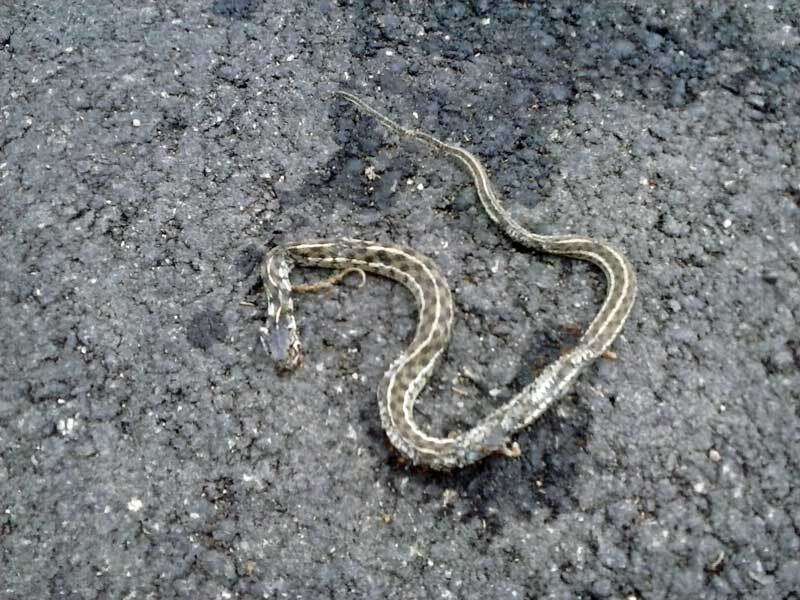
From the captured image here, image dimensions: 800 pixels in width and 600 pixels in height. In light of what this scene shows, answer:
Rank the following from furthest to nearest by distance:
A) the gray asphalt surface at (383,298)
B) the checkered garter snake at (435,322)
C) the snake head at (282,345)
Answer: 1. the snake head at (282,345)
2. the checkered garter snake at (435,322)
3. the gray asphalt surface at (383,298)

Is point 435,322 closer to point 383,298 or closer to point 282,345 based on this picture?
point 383,298

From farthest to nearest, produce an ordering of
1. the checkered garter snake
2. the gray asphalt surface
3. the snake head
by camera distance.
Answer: the snake head → the checkered garter snake → the gray asphalt surface

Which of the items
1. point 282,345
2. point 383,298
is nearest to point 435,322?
point 383,298

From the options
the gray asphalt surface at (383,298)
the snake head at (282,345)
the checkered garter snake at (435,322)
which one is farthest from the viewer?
the snake head at (282,345)

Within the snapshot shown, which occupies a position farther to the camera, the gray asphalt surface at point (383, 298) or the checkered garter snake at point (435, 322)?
the checkered garter snake at point (435, 322)

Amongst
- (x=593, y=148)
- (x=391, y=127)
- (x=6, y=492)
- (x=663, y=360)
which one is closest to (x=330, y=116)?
(x=391, y=127)

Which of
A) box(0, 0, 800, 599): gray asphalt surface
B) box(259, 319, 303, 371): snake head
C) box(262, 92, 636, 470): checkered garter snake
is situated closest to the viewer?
box(0, 0, 800, 599): gray asphalt surface
